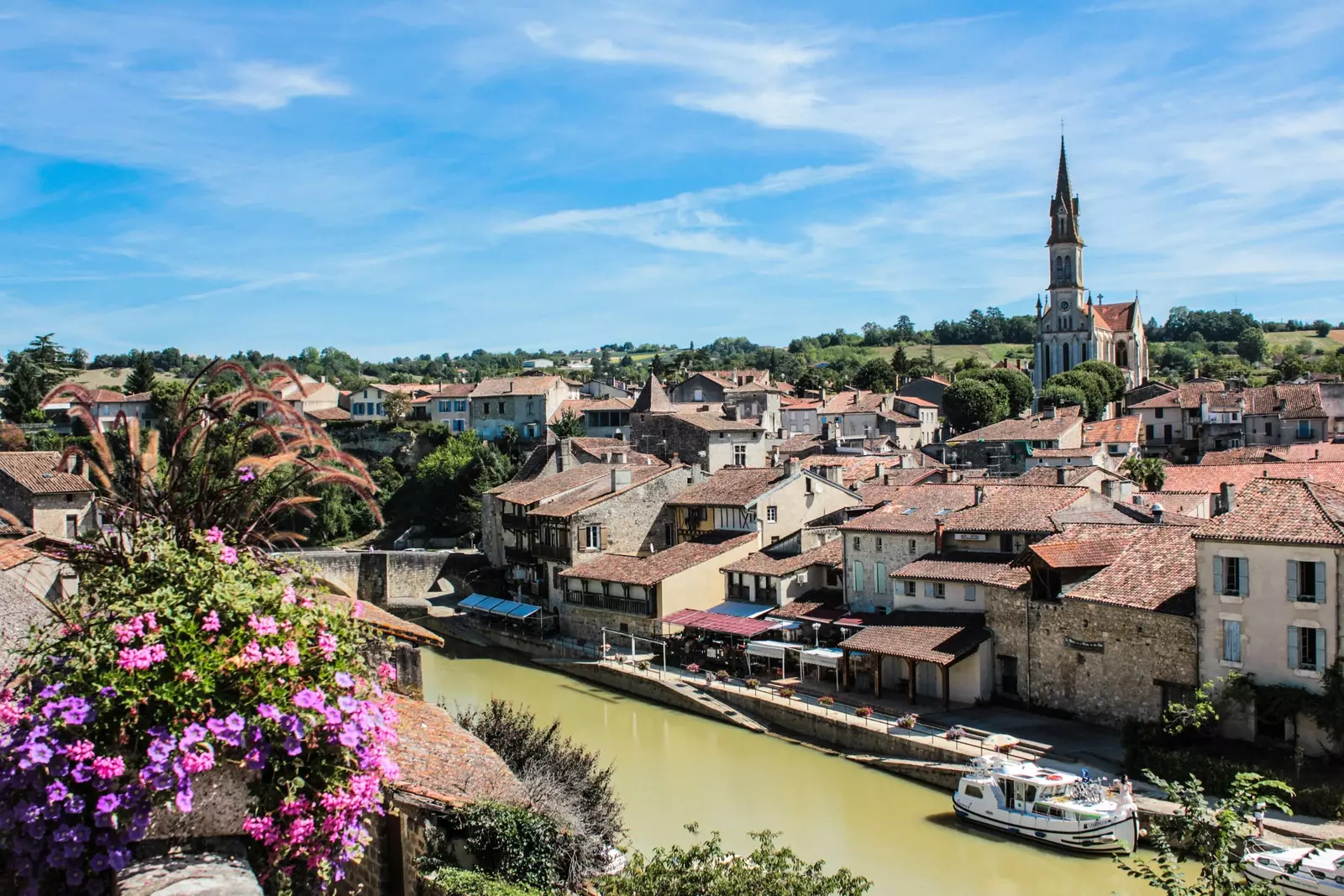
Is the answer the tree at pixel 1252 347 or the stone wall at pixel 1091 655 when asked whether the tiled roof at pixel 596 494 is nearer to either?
the stone wall at pixel 1091 655

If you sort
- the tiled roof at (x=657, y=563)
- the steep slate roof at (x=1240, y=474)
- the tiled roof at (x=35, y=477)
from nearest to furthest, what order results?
the tiled roof at (x=35, y=477), the tiled roof at (x=657, y=563), the steep slate roof at (x=1240, y=474)

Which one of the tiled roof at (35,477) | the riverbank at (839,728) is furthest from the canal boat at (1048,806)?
the tiled roof at (35,477)

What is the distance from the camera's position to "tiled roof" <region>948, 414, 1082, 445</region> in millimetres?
64188

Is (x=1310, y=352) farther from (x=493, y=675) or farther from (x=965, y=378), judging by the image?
(x=493, y=675)

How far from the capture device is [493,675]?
125 feet

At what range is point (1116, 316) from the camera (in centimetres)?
12725

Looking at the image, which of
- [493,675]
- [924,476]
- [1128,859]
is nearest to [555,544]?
[493,675]

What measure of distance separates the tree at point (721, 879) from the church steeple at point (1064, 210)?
12796 cm

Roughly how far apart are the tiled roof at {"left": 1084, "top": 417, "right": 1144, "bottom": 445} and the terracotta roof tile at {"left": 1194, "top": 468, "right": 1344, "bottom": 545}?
42655 millimetres

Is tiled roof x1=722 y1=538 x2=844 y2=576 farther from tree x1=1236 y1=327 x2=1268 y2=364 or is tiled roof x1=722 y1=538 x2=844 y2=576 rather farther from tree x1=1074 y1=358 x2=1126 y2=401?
tree x1=1236 y1=327 x2=1268 y2=364

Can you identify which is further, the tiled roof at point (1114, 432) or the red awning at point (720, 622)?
the tiled roof at point (1114, 432)

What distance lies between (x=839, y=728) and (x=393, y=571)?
30557mm

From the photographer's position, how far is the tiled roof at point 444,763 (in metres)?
11.8

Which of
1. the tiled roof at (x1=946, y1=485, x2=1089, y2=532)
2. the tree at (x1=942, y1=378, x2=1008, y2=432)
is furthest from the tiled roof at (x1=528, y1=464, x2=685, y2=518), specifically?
the tree at (x1=942, y1=378, x2=1008, y2=432)
